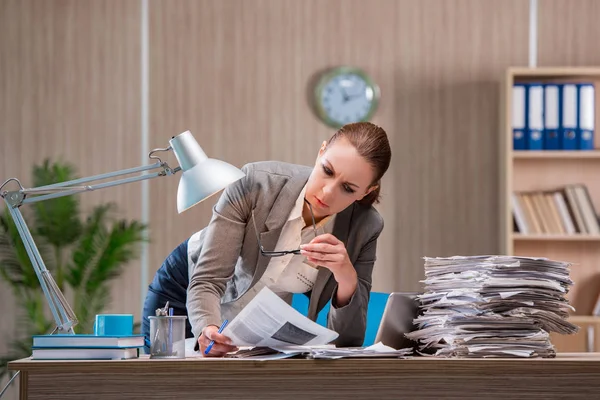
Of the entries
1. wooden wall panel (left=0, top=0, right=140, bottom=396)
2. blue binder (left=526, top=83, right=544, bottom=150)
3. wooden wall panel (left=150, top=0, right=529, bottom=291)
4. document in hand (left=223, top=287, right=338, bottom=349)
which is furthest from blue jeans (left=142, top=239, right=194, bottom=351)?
blue binder (left=526, top=83, right=544, bottom=150)

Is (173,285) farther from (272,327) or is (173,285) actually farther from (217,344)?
(272,327)

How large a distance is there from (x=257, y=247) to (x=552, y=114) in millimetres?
2828

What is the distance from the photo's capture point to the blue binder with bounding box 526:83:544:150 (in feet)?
14.9

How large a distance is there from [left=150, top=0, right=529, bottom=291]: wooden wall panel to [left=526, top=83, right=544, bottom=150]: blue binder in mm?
396

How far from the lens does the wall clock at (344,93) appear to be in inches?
194

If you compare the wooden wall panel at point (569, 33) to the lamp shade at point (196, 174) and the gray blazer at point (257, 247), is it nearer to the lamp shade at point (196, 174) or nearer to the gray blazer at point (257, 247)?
the gray blazer at point (257, 247)

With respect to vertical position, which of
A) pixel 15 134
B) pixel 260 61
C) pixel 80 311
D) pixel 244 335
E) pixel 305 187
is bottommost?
pixel 80 311

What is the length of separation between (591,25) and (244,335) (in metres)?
3.91

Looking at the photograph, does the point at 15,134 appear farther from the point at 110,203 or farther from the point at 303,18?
the point at 303,18

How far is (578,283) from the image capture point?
4750 millimetres

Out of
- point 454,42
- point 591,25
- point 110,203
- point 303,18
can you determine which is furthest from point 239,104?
point 591,25

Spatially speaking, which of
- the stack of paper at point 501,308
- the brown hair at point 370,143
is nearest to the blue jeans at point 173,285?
the brown hair at point 370,143

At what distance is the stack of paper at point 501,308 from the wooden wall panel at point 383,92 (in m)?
3.04

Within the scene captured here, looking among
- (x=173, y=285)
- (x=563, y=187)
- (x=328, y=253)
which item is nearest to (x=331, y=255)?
(x=328, y=253)
